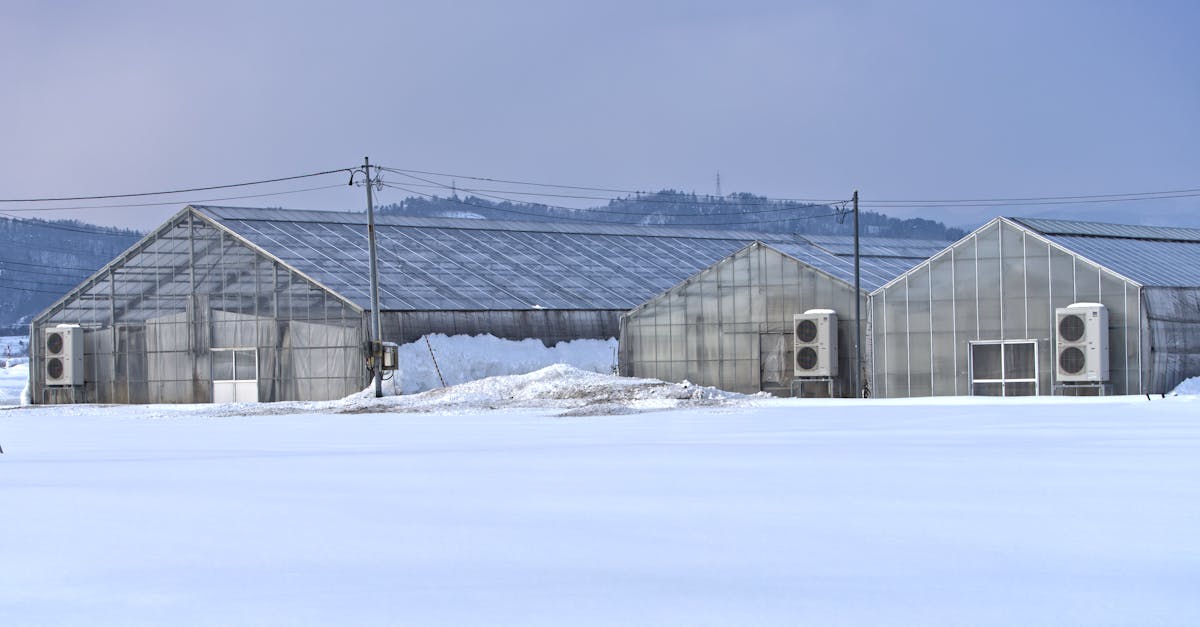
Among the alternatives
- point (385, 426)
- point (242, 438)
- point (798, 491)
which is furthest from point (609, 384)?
point (798, 491)

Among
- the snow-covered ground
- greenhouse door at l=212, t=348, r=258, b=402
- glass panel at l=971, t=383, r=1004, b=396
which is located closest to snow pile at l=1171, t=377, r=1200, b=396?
glass panel at l=971, t=383, r=1004, b=396

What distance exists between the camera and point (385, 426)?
34.3m

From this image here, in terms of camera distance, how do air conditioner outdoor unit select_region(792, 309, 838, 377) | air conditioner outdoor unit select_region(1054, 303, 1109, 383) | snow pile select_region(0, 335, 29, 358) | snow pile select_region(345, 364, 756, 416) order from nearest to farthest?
air conditioner outdoor unit select_region(1054, 303, 1109, 383) → snow pile select_region(345, 364, 756, 416) → air conditioner outdoor unit select_region(792, 309, 838, 377) → snow pile select_region(0, 335, 29, 358)

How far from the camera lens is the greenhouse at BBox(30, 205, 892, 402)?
56.1m

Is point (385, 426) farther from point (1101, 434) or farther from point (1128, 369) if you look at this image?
point (1128, 369)

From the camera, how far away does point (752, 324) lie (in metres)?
53.6

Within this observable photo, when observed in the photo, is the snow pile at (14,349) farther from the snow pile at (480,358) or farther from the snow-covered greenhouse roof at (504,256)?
the snow pile at (480,358)

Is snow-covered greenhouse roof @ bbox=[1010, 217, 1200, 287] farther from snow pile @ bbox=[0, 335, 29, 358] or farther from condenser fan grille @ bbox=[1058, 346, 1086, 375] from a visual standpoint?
snow pile @ bbox=[0, 335, 29, 358]

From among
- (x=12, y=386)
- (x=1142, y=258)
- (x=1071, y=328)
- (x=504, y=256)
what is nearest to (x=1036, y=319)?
(x=1071, y=328)

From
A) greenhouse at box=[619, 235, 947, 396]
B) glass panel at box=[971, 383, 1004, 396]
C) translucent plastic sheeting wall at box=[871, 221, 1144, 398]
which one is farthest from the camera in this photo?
greenhouse at box=[619, 235, 947, 396]

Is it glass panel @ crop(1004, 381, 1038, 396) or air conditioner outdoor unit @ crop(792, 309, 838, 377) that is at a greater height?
air conditioner outdoor unit @ crop(792, 309, 838, 377)

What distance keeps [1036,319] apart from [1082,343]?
7.09ft

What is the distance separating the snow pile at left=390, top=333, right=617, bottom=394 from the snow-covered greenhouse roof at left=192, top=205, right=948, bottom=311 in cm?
170

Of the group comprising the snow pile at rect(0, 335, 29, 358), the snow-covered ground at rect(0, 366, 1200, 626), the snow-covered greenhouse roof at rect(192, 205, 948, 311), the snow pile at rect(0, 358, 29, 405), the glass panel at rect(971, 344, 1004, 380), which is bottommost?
the snow pile at rect(0, 358, 29, 405)
